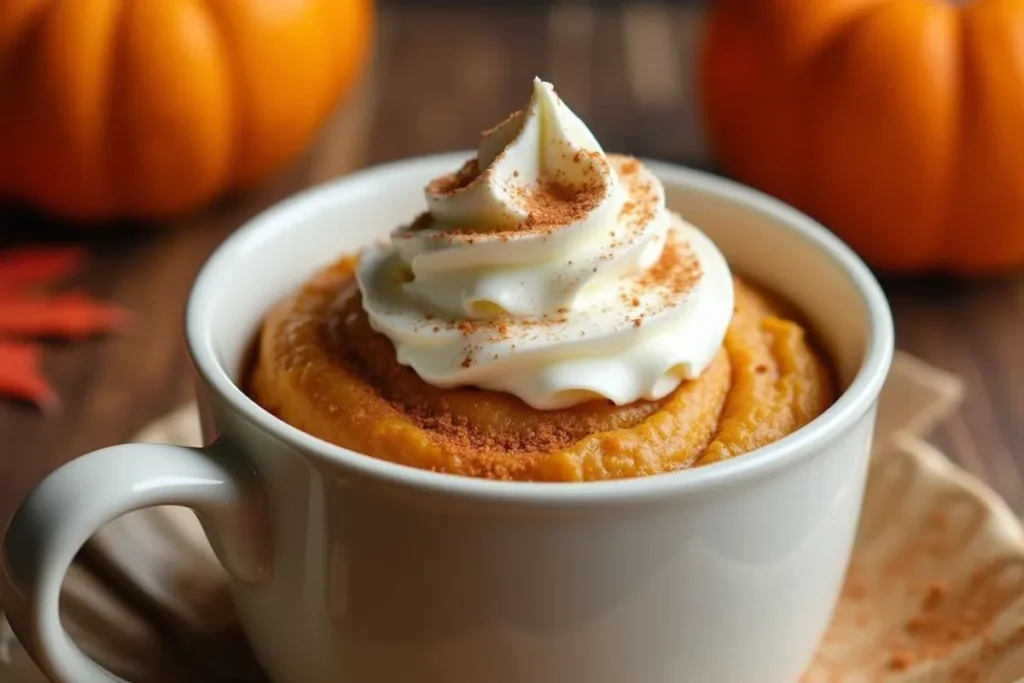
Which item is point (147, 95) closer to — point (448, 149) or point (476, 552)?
point (448, 149)

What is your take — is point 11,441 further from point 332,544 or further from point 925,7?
point 925,7

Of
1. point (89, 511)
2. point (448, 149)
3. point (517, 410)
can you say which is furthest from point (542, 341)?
point (448, 149)

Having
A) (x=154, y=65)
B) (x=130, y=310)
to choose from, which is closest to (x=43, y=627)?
(x=130, y=310)

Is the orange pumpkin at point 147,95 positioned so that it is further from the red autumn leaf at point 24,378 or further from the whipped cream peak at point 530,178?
the whipped cream peak at point 530,178

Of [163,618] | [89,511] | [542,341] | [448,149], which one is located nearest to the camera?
[89,511]

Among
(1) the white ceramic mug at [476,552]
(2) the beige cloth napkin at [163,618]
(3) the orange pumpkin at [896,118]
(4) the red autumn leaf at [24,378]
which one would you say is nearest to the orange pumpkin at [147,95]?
(4) the red autumn leaf at [24,378]

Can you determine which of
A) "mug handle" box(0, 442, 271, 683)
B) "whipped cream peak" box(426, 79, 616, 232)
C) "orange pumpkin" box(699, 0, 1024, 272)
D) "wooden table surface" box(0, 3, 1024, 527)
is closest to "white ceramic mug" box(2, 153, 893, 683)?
"mug handle" box(0, 442, 271, 683)
